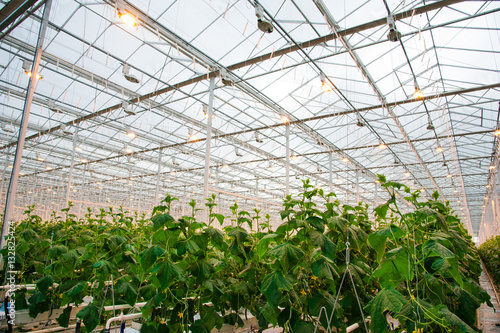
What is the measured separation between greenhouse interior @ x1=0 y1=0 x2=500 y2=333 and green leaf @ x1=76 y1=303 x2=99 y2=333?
0.5 inches

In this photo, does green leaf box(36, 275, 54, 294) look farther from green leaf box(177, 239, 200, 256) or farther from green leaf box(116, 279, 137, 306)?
green leaf box(177, 239, 200, 256)

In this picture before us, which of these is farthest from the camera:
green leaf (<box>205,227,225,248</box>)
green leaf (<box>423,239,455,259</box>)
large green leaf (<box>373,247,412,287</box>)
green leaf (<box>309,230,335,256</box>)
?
green leaf (<box>205,227,225,248</box>)

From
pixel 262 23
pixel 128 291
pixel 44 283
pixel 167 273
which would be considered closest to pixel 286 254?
pixel 167 273

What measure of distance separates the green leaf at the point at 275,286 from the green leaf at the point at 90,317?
1272mm

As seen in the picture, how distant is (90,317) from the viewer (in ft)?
6.64

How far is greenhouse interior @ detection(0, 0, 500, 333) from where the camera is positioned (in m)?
1.72

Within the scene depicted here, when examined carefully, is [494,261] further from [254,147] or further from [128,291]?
[254,147]

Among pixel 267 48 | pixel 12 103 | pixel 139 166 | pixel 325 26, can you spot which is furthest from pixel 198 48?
pixel 139 166

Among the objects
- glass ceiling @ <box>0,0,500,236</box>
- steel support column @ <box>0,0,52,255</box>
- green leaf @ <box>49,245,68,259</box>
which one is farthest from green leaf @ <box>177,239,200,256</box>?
glass ceiling @ <box>0,0,500,236</box>

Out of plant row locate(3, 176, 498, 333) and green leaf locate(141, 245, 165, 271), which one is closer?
plant row locate(3, 176, 498, 333)

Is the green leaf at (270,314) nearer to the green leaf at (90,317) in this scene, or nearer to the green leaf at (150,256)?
the green leaf at (150,256)

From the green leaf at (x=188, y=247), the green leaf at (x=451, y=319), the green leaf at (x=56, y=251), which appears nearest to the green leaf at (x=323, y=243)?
the green leaf at (x=451, y=319)

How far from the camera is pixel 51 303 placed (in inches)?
109

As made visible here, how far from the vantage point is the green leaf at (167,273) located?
5.52 feet
